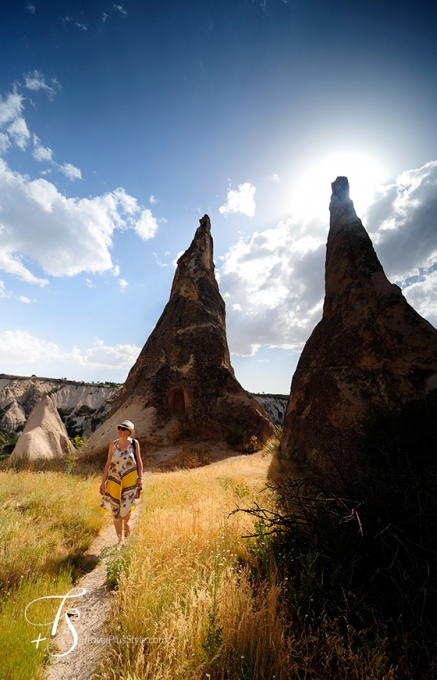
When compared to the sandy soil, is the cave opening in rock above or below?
above

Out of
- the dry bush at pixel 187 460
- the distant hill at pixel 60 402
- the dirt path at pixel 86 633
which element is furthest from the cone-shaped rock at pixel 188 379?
the distant hill at pixel 60 402

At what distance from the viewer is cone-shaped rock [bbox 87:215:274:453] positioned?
1445 centimetres

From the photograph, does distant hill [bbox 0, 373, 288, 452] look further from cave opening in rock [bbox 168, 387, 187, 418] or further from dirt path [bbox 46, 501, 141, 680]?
dirt path [bbox 46, 501, 141, 680]

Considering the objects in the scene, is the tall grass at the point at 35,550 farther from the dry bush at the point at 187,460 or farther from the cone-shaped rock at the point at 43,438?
the cone-shaped rock at the point at 43,438

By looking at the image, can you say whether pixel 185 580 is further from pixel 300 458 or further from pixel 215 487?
pixel 300 458

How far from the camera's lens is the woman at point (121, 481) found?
4.43 m

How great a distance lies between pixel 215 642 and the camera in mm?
1922

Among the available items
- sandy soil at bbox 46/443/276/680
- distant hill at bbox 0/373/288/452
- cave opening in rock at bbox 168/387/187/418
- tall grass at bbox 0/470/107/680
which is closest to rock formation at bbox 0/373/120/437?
distant hill at bbox 0/373/288/452

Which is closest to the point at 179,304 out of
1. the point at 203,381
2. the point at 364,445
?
the point at 203,381

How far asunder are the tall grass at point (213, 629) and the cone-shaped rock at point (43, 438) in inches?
393

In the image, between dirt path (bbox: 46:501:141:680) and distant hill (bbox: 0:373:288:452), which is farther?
distant hill (bbox: 0:373:288:452)

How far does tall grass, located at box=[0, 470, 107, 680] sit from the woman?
0.55 meters

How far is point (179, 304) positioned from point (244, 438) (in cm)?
941

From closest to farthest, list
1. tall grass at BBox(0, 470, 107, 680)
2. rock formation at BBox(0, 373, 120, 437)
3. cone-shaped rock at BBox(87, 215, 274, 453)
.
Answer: tall grass at BBox(0, 470, 107, 680), cone-shaped rock at BBox(87, 215, 274, 453), rock formation at BBox(0, 373, 120, 437)
